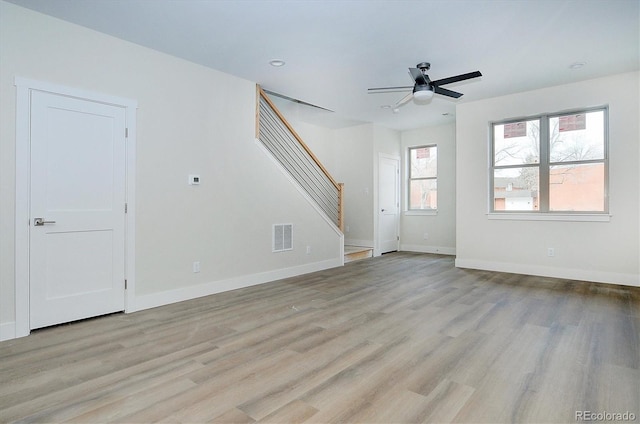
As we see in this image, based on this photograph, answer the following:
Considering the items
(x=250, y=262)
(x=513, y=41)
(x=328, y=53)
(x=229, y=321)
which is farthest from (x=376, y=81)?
(x=229, y=321)

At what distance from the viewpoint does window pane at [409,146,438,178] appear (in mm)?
8148

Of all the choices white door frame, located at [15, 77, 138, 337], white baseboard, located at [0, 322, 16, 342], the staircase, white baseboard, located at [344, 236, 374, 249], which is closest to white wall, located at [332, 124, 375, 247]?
white baseboard, located at [344, 236, 374, 249]

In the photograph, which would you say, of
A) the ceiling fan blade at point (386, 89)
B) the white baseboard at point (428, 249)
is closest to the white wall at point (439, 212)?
the white baseboard at point (428, 249)

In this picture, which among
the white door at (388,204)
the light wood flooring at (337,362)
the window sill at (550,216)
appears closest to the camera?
the light wood flooring at (337,362)

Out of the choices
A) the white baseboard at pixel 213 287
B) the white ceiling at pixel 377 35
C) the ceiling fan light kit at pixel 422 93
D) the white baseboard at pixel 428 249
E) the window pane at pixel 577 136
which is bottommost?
the white baseboard at pixel 213 287

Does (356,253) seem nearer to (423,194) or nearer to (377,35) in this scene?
(423,194)

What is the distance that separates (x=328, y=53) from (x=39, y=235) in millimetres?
3554

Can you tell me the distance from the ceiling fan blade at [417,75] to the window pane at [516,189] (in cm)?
273

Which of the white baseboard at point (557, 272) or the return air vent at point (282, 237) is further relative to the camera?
the return air vent at point (282, 237)

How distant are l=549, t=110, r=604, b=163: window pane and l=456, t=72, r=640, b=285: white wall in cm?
21

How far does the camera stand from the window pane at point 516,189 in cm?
580

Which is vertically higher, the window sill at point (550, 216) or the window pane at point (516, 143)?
the window pane at point (516, 143)

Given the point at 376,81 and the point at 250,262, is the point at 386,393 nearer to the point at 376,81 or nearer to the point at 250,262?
the point at 250,262

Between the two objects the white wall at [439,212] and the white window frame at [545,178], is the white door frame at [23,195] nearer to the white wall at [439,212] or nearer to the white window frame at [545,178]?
the white window frame at [545,178]
